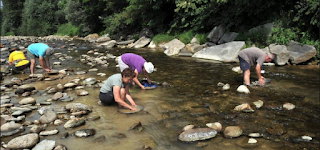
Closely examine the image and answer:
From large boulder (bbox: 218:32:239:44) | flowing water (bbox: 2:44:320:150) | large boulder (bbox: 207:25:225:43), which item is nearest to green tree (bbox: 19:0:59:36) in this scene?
large boulder (bbox: 207:25:225:43)

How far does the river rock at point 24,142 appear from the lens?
3.89 m

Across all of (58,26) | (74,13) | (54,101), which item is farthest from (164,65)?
(58,26)

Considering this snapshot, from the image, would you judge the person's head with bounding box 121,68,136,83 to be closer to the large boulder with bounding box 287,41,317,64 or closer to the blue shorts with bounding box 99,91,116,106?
the blue shorts with bounding box 99,91,116,106

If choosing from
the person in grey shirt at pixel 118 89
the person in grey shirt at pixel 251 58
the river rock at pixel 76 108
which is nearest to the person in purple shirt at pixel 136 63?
the person in grey shirt at pixel 118 89

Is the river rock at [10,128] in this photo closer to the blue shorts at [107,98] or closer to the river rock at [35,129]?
the river rock at [35,129]

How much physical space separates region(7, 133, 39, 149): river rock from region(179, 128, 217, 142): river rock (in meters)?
2.48

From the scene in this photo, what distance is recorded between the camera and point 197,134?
423cm

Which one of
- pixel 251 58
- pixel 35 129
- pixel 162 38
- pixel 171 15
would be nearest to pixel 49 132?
pixel 35 129

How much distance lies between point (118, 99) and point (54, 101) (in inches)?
77.9

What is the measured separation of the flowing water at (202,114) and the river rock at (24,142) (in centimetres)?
27

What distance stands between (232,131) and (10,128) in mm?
4102

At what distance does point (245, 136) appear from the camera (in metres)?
4.31

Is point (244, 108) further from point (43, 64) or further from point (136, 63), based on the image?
point (43, 64)

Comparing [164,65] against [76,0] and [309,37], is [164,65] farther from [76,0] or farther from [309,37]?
[76,0]
